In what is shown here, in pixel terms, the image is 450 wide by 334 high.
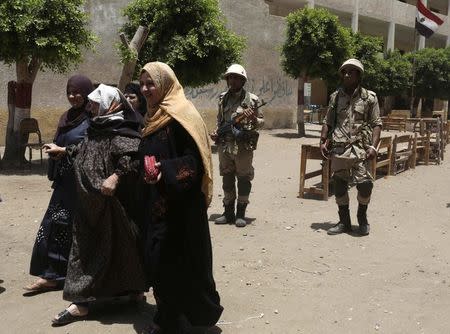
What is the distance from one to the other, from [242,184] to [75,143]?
8.07 feet

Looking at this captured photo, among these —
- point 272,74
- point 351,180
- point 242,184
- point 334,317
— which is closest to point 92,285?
point 334,317

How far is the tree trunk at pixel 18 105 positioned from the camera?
928 centimetres

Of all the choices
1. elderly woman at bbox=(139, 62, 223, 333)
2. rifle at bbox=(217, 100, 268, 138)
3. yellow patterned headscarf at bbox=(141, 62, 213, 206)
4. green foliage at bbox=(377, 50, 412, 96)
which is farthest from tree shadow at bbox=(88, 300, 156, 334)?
green foliage at bbox=(377, 50, 412, 96)

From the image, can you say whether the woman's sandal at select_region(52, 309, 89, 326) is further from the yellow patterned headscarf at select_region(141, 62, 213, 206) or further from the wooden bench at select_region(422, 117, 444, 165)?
the wooden bench at select_region(422, 117, 444, 165)

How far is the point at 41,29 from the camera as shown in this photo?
8250 mm

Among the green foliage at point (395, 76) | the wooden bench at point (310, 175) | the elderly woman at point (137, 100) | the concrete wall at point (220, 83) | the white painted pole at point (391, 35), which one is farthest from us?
the white painted pole at point (391, 35)

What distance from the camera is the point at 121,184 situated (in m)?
3.25

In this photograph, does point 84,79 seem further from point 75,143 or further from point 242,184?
point 242,184

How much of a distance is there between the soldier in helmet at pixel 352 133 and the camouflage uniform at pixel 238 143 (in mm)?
772

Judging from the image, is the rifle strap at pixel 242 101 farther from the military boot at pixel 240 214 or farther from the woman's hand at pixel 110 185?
the woman's hand at pixel 110 185

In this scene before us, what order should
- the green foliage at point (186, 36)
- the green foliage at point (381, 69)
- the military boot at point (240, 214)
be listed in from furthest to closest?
1. the green foliage at point (381, 69)
2. the green foliage at point (186, 36)
3. the military boot at point (240, 214)

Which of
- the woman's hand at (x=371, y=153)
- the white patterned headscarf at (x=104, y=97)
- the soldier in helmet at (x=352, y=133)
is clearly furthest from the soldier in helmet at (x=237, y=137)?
the white patterned headscarf at (x=104, y=97)

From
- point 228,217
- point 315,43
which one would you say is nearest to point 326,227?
point 228,217

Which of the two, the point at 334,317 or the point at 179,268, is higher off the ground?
the point at 179,268
